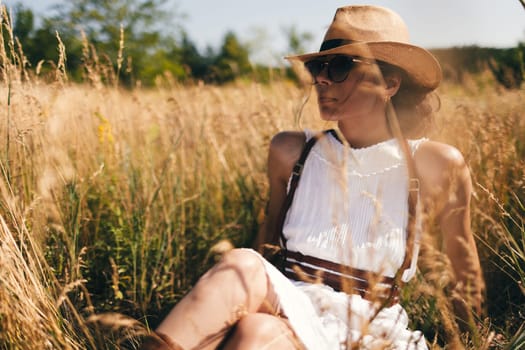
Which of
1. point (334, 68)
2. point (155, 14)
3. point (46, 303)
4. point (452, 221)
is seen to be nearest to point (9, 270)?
point (46, 303)

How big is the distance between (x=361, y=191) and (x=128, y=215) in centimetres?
119

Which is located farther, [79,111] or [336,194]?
[79,111]

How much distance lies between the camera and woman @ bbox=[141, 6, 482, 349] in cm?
155

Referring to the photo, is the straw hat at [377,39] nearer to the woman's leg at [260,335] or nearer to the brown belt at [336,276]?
the brown belt at [336,276]

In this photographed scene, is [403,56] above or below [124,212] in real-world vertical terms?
above

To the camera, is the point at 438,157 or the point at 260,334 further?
the point at 438,157

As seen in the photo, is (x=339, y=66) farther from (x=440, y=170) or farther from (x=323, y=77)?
(x=440, y=170)

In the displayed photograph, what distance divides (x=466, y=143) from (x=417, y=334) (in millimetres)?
1769

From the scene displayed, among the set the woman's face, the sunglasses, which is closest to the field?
the woman's face

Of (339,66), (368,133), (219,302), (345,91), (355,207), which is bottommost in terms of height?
(219,302)

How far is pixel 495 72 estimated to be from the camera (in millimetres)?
4535

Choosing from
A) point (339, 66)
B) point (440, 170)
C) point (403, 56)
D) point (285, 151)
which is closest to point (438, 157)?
point (440, 170)

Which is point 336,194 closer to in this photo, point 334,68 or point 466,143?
point 334,68

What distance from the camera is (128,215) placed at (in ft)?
7.22
